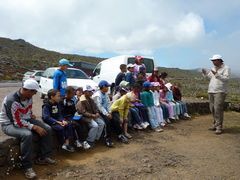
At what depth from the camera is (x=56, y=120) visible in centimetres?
703

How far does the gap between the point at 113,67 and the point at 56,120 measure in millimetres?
→ 7509

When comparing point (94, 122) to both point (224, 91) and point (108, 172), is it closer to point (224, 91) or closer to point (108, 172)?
point (108, 172)

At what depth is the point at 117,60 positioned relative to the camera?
46.1 feet

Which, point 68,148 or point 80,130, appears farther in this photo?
point 80,130

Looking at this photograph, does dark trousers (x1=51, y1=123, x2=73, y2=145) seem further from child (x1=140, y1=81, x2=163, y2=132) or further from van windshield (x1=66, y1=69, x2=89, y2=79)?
van windshield (x1=66, y1=69, x2=89, y2=79)

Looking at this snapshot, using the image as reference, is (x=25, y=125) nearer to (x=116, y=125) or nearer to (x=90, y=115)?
(x=90, y=115)

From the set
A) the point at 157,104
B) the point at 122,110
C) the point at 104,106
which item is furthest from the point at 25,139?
the point at 157,104

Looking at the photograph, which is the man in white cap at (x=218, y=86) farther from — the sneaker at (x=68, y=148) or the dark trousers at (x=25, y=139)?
the dark trousers at (x=25, y=139)

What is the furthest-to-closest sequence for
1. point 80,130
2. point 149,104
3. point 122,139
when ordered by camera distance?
point 149,104, point 122,139, point 80,130

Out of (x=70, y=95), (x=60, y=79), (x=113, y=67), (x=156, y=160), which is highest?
(x=113, y=67)

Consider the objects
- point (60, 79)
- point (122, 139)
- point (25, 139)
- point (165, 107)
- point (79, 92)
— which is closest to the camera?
point (25, 139)

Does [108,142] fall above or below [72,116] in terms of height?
below

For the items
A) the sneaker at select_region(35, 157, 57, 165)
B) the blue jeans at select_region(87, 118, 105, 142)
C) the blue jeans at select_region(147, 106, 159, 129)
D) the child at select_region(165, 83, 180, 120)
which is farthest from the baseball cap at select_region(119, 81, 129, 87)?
the sneaker at select_region(35, 157, 57, 165)

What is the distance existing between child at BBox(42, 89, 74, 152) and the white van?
6564 mm
